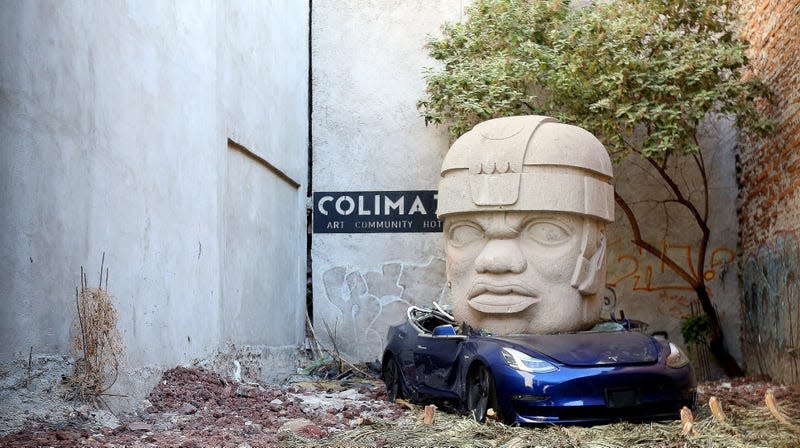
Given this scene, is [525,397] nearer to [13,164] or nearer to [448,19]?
[13,164]

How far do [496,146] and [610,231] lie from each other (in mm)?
4884

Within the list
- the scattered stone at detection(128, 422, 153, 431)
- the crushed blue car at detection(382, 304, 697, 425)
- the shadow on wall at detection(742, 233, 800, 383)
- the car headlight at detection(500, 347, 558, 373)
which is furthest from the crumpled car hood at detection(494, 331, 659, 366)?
the shadow on wall at detection(742, 233, 800, 383)

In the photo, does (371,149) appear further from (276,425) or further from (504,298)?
(276,425)

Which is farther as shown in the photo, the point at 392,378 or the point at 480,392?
the point at 392,378

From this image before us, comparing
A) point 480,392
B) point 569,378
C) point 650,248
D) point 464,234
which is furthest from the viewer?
point 650,248

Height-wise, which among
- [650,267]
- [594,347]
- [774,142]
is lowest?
[594,347]

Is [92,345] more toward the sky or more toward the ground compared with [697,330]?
more toward the sky

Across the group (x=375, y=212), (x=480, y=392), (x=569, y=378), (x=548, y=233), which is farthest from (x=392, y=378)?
(x=375, y=212)

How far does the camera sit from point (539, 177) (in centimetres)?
813

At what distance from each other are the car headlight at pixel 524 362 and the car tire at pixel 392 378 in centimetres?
226

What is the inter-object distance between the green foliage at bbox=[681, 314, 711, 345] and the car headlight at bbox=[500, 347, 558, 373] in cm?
577

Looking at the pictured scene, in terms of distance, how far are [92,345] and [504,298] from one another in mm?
3638

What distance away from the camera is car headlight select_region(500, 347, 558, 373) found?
6891 mm

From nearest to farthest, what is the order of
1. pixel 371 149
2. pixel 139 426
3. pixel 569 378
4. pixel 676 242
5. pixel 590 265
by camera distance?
pixel 139 426 < pixel 569 378 < pixel 590 265 < pixel 676 242 < pixel 371 149
